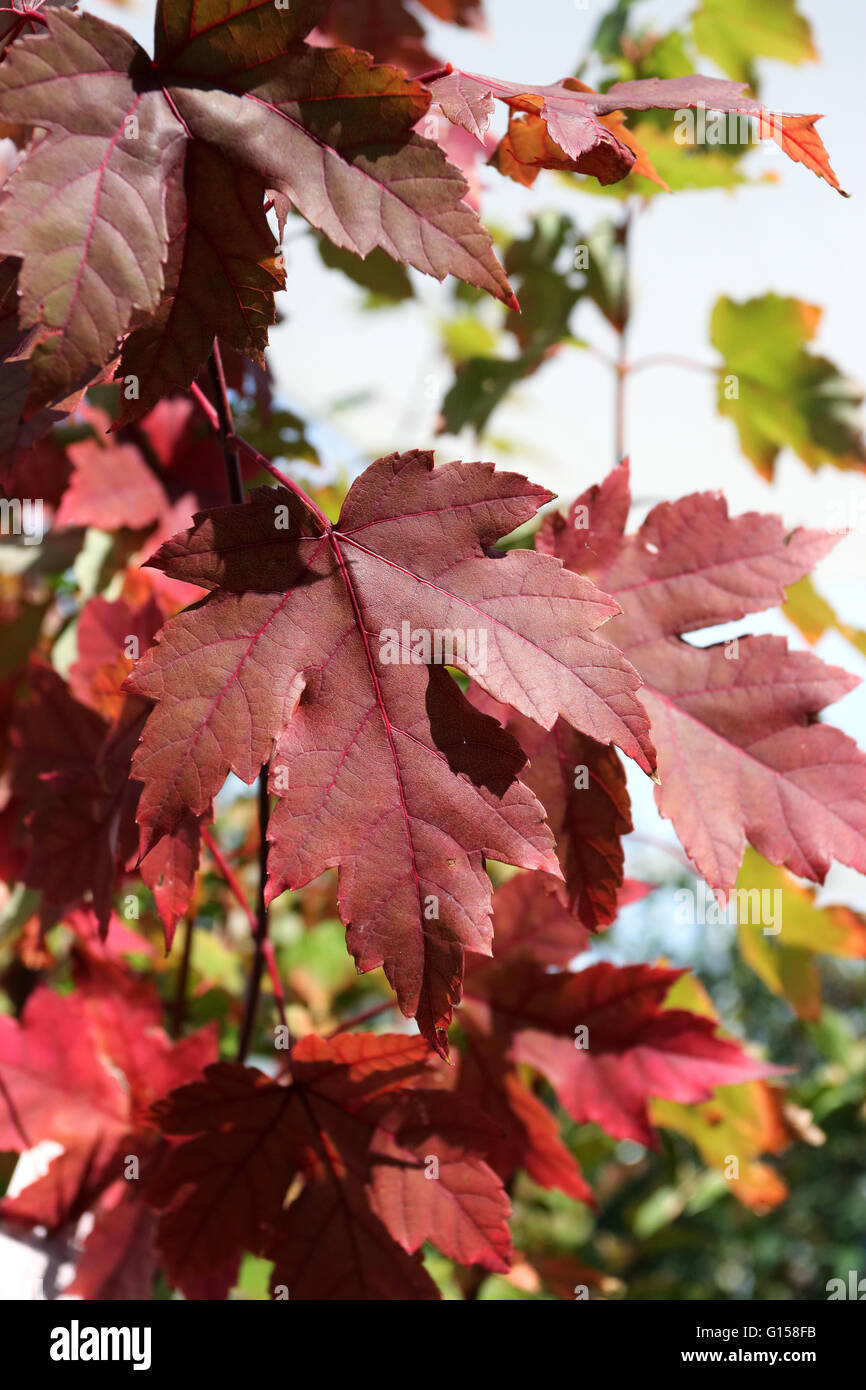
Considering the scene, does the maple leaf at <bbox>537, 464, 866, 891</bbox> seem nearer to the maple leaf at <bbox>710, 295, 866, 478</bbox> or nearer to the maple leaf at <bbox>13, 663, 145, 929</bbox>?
the maple leaf at <bbox>13, 663, 145, 929</bbox>

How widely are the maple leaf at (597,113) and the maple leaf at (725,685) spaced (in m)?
0.27

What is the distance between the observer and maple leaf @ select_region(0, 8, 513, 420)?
0.58m

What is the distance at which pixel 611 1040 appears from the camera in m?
1.04

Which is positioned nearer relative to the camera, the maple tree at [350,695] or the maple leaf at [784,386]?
the maple tree at [350,695]

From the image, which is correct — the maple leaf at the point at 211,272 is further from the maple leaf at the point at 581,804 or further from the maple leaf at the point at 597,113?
the maple leaf at the point at 581,804

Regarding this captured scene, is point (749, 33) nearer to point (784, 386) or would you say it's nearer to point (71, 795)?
point (784, 386)

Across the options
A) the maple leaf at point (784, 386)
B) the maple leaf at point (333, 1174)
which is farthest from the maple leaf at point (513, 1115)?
the maple leaf at point (784, 386)

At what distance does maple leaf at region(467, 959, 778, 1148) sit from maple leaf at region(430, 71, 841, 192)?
2.29ft

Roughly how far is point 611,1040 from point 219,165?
841 millimetres

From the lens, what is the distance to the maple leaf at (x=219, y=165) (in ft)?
1.89

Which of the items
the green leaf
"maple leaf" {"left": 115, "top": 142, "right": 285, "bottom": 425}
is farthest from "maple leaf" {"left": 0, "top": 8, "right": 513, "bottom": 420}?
the green leaf

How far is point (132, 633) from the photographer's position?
1038 millimetres

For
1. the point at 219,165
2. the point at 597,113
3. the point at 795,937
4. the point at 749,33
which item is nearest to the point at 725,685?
the point at 597,113
